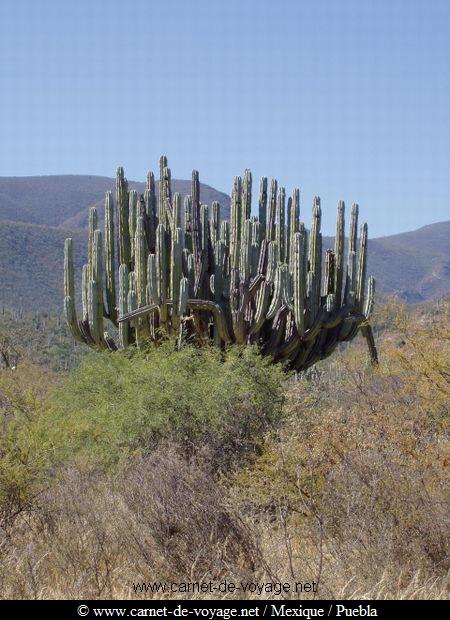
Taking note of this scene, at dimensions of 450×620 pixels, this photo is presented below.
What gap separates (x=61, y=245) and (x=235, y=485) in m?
78.1

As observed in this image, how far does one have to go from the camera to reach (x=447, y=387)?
9445 millimetres

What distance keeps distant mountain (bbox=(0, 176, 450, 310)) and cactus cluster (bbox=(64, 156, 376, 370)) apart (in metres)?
49.2

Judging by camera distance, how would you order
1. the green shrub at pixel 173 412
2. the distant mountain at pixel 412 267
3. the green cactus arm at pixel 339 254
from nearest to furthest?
1. the green shrub at pixel 173 412
2. the green cactus arm at pixel 339 254
3. the distant mountain at pixel 412 267

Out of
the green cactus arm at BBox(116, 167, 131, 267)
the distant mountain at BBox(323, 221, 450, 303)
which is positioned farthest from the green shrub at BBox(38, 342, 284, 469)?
the distant mountain at BBox(323, 221, 450, 303)

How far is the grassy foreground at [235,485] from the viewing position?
20.4ft

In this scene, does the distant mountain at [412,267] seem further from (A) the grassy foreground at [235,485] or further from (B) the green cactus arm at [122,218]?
(A) the grassy foreground at [235,485]

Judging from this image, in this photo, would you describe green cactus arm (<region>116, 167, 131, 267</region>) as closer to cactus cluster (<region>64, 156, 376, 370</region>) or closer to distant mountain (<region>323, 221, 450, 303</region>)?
cactus cluster (<region>64, 156, 376, 370</region>)

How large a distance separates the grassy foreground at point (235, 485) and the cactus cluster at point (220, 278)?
3.02m

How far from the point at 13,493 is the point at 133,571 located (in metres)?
1.96

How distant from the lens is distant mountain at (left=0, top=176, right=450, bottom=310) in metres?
73.2

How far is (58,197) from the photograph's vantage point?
16225 cm

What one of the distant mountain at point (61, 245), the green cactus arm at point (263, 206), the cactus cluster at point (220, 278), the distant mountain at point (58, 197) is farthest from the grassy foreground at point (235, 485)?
the distant mountain at point (58, 197)

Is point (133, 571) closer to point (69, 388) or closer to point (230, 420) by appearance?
point (230, 420)
